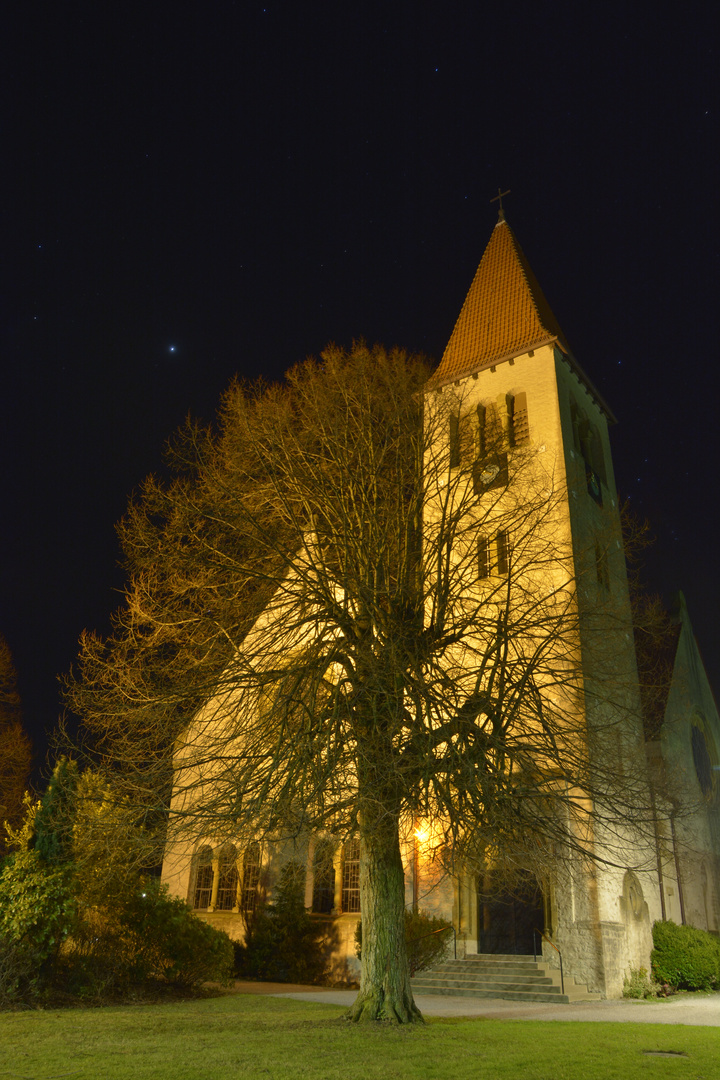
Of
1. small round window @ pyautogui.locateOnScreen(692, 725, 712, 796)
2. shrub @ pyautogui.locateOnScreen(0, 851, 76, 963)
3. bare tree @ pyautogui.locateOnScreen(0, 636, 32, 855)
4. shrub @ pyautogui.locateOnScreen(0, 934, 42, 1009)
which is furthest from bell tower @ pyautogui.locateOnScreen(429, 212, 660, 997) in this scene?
bare tree @ pyautogui.locateOnScreen(0, 636, 32, 855)

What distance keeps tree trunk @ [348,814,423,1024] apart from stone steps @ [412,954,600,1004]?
5.88 meters

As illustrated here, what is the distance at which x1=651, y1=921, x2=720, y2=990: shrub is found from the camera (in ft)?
61.0

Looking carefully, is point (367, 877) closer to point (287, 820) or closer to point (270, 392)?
point (287, 820)

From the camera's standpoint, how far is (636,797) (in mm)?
11242

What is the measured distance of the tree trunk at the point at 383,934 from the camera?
33.3ft

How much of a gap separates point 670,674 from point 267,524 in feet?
56.2

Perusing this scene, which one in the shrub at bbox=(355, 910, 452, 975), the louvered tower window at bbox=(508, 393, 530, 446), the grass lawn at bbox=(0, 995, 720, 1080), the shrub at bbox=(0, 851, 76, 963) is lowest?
the grass lawn at bbox=(0, 995, 720, 1080)

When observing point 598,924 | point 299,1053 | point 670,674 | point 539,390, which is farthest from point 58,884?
point 670,674

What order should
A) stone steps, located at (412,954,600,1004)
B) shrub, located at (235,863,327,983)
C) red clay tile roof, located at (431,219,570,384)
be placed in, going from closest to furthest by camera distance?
stone steps, located at (412,954,600,1004) < shrub, located at (235,863,327,983) < red clay tile roof, located at (431,219,570,384)

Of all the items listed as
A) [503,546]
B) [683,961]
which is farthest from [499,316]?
[683,961]

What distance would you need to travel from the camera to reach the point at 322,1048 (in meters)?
8.27

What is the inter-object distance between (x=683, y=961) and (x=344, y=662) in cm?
1347

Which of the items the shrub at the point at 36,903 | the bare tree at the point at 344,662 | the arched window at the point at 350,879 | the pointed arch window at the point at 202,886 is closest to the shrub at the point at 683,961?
the bare tree at the point at 344,662

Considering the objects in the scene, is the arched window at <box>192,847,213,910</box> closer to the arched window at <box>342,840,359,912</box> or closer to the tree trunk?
the arched window at <box>342,840,359,912</box>
